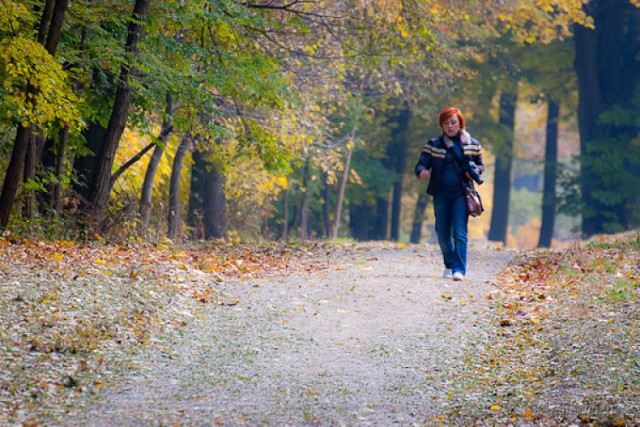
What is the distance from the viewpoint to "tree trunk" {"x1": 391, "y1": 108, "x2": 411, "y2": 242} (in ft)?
104

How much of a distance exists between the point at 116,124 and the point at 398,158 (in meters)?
20.6

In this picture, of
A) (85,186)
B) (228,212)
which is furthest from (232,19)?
(228,212)

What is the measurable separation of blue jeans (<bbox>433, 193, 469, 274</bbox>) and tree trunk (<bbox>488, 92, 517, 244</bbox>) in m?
22.2

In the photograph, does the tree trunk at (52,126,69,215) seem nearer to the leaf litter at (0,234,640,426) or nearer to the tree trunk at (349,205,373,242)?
the leaf litter at (0,234,640,426)

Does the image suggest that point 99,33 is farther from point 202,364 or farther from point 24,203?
point 202,364

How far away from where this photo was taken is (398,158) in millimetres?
32469

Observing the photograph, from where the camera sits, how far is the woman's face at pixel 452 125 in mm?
10820

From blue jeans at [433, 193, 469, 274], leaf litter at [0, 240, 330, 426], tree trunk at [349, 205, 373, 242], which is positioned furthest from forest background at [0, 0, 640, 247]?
blue jeans at [433, 193, 469, 274]

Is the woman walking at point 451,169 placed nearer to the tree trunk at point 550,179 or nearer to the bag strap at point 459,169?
the bag strap at point 459,169

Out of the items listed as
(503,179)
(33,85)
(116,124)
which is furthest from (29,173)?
(503,179)

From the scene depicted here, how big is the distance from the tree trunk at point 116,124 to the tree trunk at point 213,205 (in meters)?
6.92

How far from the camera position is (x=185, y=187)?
22.3 metres

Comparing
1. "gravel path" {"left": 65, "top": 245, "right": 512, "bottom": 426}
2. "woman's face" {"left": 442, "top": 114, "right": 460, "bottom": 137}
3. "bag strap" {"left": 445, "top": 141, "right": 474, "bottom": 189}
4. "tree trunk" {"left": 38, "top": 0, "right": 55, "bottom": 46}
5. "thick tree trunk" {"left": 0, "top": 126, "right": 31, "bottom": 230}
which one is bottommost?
"gravel path" {"left": 65, "top": 245, "right": 512, "bottom": 426}

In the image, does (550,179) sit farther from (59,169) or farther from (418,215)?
(59,169)
